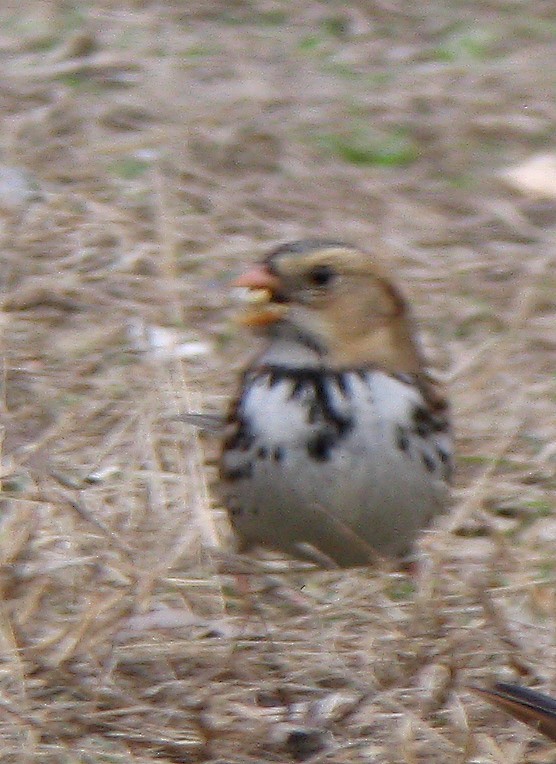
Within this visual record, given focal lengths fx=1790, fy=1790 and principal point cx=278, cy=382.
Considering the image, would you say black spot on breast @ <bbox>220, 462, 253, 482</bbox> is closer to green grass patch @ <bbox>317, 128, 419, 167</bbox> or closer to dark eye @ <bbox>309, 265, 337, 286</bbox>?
dark eye @ <bbox>309, 265, 337, 286</bbox>

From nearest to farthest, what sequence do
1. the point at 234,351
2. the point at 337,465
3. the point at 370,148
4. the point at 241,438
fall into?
the point at 337,465, the point at 241,438, the point at 234,351, the point at 370,148

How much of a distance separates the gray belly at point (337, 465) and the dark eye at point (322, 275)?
19 cm

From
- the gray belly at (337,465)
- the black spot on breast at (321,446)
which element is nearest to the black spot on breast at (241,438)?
the gray belly at (337,465)

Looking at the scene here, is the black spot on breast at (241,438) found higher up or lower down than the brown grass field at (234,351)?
higher up

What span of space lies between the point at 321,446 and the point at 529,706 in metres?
0.86

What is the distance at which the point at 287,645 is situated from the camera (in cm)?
343

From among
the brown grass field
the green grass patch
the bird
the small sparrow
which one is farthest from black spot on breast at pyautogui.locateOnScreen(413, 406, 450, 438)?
the green grass patch

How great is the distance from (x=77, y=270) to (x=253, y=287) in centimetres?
163

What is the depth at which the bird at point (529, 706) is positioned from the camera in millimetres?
2520

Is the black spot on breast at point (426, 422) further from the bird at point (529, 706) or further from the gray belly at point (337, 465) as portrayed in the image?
the bird at point (529, 706)

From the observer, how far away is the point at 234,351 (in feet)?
15.3

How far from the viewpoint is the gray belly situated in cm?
328

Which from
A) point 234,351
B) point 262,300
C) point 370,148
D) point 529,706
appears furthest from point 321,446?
point 370,148

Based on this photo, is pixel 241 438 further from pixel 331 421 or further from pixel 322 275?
pixel 322 275
